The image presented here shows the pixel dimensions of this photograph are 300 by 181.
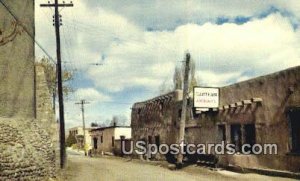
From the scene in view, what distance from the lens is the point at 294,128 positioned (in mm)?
21766

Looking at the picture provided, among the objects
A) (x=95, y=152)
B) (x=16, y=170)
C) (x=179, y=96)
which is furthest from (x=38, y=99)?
(x=95, y=152)

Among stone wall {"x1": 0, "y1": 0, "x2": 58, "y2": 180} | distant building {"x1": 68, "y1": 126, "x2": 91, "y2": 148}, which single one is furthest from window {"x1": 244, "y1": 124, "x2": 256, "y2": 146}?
distant building {"x1": 68, "y1": 126, "x2": 91, "y2": 148}

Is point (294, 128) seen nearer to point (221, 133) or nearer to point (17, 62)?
point (221, 133)

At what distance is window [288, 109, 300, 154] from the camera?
70.5 feet

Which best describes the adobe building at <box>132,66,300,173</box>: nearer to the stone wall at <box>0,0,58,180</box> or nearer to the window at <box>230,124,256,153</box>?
the window at <box>230,124,256,153</box>

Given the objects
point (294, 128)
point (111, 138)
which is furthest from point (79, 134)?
point (294, 128)

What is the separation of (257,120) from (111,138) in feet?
111

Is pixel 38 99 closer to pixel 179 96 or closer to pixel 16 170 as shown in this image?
pixel 16 170

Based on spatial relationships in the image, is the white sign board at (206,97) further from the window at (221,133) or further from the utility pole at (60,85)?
the utility pole at (60,85)

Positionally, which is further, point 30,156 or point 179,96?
point 179,96

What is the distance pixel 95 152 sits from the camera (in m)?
61.9

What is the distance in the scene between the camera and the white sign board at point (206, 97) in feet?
93.7

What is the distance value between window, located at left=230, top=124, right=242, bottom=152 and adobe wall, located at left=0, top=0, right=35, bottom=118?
37.3 feet

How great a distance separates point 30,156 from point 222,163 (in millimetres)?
12476
